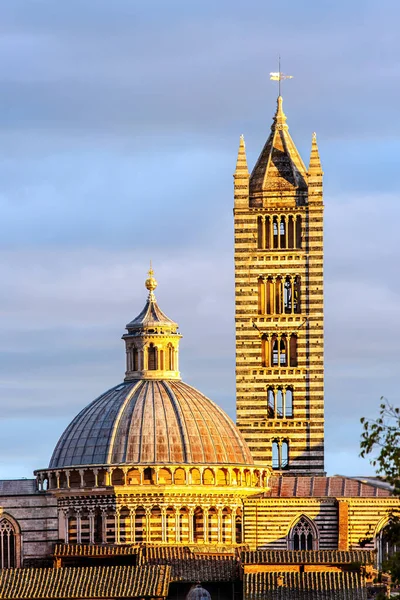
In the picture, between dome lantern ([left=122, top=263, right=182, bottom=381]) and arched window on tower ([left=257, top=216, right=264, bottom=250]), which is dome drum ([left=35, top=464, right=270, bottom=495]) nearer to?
dome lantern ([left=122, top=263, right=182, bottom=381])

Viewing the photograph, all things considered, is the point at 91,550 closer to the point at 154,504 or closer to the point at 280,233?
the point at 154,504

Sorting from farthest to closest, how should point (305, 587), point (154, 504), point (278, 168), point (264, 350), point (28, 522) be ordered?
1. point (278, 168)
2. point (264, 350)
3. point (28, 522)
4. point (154, 504)
5. point (305, 587)

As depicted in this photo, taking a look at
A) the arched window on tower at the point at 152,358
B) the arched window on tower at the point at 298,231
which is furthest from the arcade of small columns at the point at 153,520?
the arched window on tower at the point at 298,231

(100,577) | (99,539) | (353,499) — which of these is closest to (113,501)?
(99,539)

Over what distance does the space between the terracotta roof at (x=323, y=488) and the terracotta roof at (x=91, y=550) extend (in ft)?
25.8

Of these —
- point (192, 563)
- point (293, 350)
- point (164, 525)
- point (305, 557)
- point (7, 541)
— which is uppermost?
point (293, 350)

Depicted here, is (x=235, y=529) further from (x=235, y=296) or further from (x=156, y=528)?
(x=235, y=296)

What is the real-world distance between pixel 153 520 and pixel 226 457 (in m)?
3.89

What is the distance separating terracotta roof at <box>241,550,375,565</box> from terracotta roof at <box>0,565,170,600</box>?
16.2 ft

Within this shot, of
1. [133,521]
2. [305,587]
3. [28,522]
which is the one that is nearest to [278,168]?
[133,521]

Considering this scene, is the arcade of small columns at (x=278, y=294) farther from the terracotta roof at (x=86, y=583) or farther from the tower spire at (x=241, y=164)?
the terracotta roof at (x=86, y=583)

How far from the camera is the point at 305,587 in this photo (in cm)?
8712

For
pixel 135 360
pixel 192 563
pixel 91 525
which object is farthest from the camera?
pixel 135 360

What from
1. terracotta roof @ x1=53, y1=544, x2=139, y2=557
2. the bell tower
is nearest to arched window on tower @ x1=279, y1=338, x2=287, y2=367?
the bell tower
